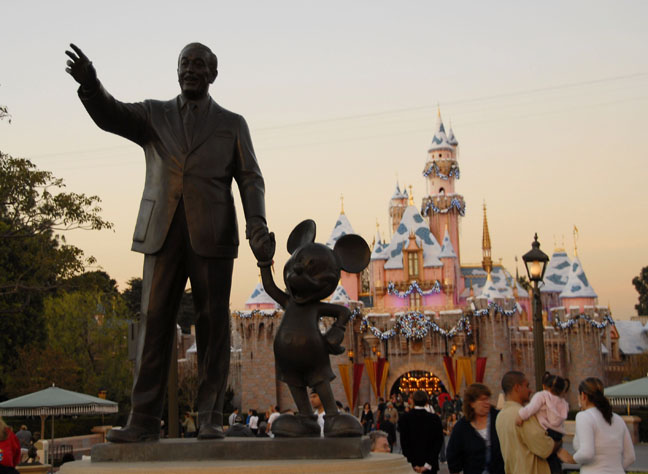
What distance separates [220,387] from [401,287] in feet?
153

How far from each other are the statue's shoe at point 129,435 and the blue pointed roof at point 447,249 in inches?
1888

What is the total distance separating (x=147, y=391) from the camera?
17.1ft

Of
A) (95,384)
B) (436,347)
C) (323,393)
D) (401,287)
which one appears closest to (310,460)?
(323,393)

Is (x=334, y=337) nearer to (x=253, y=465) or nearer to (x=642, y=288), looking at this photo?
(x=253, y=465)

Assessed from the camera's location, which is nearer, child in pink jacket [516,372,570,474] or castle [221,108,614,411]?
child in pink jacket [516,372,570,474]

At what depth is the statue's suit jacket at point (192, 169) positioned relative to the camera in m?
5.20

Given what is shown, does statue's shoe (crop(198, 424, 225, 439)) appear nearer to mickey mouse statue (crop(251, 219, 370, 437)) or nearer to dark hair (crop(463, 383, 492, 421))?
mickey mouse statue (crop(251, 219, 370, 437))

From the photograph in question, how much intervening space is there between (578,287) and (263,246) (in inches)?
1972

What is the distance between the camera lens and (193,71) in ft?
17.7

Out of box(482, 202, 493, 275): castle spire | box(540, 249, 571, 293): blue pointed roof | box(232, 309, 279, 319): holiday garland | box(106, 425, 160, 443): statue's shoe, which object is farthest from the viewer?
box(540, 249, 571, 293): blue pointed roof

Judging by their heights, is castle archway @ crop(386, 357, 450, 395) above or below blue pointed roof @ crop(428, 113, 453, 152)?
below

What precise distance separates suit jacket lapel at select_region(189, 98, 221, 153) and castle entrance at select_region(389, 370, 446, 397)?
143 ft

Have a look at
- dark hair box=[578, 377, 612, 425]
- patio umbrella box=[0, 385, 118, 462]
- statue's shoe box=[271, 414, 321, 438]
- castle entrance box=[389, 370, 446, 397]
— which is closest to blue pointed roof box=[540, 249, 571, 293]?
castle entrance box=[389, 370, 446, 397]

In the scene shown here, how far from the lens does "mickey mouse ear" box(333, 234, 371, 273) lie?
5.47 meters
